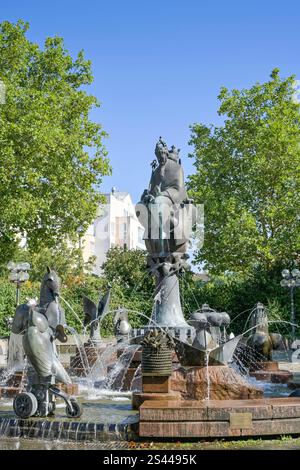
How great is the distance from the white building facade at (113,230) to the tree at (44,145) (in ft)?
131

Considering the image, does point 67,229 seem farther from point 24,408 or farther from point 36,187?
point 24,408

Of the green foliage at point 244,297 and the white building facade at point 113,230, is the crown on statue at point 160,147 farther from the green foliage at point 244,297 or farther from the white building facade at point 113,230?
the white building facade at point 113,230

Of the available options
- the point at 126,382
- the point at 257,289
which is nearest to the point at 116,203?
the point at 257,289

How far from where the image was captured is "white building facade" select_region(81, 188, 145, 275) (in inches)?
2751

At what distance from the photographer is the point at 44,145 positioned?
80.7 feet

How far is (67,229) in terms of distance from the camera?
2709cm

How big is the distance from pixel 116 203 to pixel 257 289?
153ft

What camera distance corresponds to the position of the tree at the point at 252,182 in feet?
93.7

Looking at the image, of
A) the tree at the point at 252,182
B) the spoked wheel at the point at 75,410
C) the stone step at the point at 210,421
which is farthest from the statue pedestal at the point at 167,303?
the tree at the point at 252,182

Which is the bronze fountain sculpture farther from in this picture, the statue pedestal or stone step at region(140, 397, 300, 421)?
the statue pedestal

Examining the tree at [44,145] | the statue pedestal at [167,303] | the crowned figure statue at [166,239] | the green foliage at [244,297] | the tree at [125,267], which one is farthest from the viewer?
the tree at [125,267]

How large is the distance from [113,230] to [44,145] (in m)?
50.5

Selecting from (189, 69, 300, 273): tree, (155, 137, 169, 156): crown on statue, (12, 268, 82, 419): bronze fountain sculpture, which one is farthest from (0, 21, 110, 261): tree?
(12, 268, 82, 419): bronze fountain sculpture

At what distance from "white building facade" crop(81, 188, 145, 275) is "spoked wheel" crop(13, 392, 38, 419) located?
59.0m
